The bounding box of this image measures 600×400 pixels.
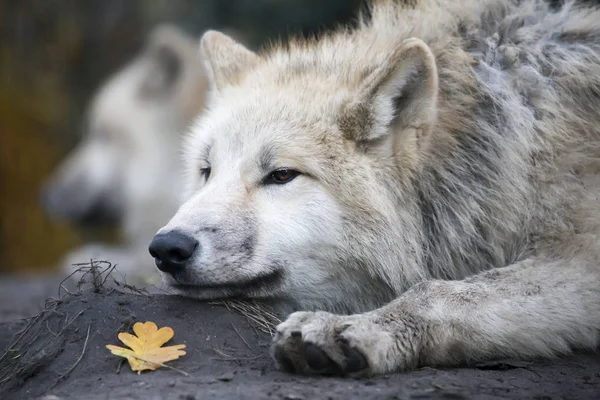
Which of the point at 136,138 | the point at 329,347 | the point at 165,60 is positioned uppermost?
the point at 165,60

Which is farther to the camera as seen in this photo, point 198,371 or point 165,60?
point 165,60

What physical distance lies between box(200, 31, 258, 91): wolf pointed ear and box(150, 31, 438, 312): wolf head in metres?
0.73

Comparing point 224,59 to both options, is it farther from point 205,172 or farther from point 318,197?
point 318,197

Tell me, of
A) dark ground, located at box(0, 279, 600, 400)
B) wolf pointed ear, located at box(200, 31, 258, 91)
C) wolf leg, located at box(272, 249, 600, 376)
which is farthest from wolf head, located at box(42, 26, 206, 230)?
wolf leg, located at box(272, 249, 600, 376)

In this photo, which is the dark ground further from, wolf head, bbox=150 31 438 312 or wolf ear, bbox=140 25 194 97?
wolf ear, bbox=140 25 194 97

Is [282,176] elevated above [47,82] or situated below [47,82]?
below

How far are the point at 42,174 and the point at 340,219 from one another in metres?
10.2

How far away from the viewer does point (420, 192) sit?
440 cm

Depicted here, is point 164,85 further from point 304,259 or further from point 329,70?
point 304,259

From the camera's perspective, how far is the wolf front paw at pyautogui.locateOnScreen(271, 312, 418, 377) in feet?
11.1

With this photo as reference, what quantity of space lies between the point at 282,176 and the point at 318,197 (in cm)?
23

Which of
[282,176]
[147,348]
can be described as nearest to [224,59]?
[282,176]

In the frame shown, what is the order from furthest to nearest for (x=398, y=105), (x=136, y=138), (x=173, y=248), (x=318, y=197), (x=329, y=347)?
(x=136, y=138), (x=398, y=105), (x=318, y=197), (x=173, y=248), (x=329, y=347)

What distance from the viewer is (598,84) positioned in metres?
4.62
